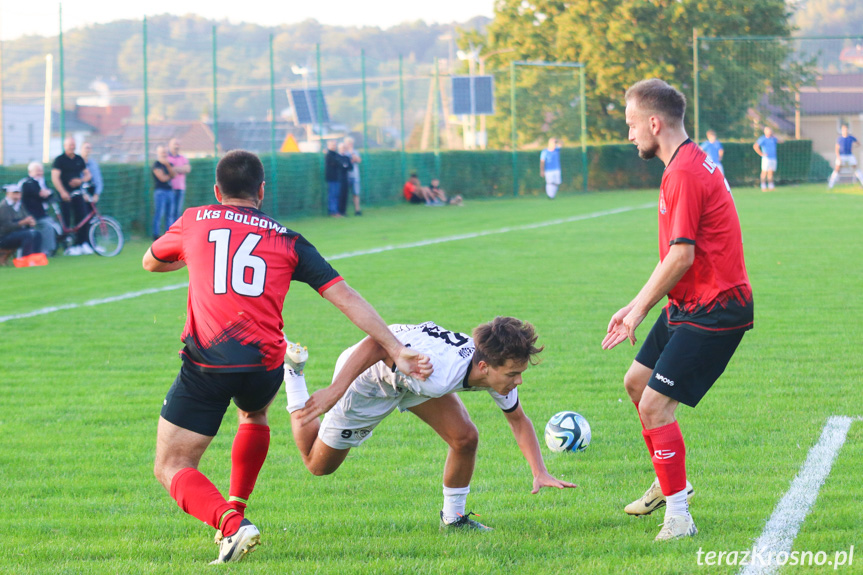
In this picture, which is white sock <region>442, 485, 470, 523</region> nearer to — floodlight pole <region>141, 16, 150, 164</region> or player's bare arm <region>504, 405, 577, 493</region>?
player's bare arm <region>504, 405, 577, 493</region>

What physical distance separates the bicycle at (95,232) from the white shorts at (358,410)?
14158 mm

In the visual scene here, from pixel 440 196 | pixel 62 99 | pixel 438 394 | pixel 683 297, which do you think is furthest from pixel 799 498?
pixel 440 196

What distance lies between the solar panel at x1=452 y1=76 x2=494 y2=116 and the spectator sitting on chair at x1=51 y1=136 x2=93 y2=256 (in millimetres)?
20991

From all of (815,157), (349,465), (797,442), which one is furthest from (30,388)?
(815,157)

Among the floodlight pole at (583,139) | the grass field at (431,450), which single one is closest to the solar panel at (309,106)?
the floodlight pole at (583,139)

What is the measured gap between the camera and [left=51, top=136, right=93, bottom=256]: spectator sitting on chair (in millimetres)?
17312

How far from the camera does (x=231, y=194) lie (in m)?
4.25

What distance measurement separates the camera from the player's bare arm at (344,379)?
166 inches

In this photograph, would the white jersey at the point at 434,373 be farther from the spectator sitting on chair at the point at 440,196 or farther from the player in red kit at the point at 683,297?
the spectator sitting on chair at the point at 440,196

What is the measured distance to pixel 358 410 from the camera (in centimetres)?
478

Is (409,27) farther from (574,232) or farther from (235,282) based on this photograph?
(235,282)

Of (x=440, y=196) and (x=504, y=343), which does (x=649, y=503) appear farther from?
(x=440, y=196)

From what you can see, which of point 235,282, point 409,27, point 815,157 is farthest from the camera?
point 409,27

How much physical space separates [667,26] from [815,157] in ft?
30.9
